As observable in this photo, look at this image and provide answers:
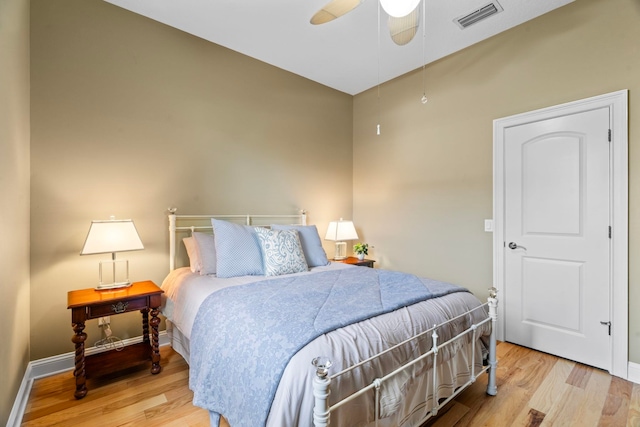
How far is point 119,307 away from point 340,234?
2.32 metres

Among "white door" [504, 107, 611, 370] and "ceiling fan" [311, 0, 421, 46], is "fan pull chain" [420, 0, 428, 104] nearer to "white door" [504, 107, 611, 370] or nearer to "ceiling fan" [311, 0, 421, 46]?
"ceiling fan" [311, 0, 421, 46]

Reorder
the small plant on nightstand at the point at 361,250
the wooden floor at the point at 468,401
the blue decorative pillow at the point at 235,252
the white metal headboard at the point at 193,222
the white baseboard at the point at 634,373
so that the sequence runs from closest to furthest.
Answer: the wooden floor at the point at 468,401, the white baseboard at the point at 634,373, the blue decorative pillow at the point at 235,252, the white metal headboard at the point at 193,222, the small plant on nightstand at the point at 361,250

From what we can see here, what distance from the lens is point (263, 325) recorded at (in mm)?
1442

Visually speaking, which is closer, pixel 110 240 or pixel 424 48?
pixel 110 240

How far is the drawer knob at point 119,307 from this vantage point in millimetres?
2145

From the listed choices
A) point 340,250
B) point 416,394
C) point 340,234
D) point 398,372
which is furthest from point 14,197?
point 340,250

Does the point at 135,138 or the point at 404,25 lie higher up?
the point at 404,25

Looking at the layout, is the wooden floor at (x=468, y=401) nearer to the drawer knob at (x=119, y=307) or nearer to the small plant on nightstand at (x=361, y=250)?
the drawer knob at (x=119, y=307)

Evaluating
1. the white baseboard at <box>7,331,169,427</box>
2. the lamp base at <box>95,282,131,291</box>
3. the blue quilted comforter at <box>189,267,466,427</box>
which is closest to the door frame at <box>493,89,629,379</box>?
the blue quilted comforter at <box>189,267,466,427</box>

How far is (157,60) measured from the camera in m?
2.79

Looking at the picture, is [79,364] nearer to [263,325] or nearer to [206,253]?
[206,253]

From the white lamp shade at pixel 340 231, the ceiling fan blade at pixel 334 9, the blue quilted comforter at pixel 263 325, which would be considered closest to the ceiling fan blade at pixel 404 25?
the ceiling fan blade at pixel 334 9

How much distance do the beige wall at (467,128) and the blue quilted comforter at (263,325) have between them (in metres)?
1.34

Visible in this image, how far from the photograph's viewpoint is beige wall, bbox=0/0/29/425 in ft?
5.10
